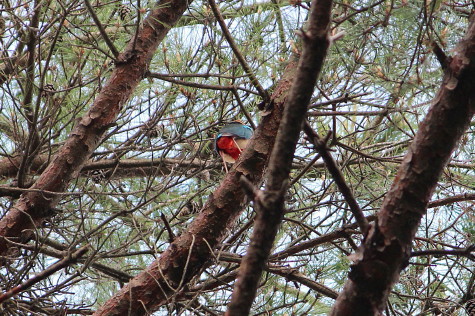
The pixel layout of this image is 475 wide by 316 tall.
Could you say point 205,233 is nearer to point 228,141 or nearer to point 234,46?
point 234,46

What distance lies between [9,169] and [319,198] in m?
1.20

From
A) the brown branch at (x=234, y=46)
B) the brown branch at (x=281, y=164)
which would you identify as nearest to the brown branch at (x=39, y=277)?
the brown branch at (x=281, y=164)

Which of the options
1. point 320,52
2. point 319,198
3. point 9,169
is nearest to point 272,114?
point 319,198

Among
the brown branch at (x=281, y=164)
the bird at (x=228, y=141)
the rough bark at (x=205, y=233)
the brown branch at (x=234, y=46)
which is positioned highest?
the bird at (x=228, y=141)

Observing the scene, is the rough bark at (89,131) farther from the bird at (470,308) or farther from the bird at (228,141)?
the bird at (470,308)

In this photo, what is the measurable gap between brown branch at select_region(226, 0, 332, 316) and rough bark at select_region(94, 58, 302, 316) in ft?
2.79

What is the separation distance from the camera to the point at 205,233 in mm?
1544

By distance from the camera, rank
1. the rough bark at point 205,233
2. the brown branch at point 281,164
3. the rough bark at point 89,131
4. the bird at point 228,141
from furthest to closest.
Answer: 1. the bird at point 228,141
2. the rough bark at point 89,131
3. the rough bark at point 205,233
4. the brown branch at point 281,164

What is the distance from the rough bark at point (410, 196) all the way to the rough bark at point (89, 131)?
1.11 m

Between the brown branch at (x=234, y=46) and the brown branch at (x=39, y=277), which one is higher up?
the brown branch at (x=234, y=46)

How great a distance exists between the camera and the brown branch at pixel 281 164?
66 cm

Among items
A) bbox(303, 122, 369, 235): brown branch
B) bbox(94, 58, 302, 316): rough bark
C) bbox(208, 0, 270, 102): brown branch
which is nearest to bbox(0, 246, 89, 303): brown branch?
bbox(303, 122, 369, 235): brown branch

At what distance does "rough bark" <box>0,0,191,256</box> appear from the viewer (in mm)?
1782

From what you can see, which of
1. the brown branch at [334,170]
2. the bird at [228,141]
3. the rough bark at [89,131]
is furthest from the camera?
the bird at [228,141]
